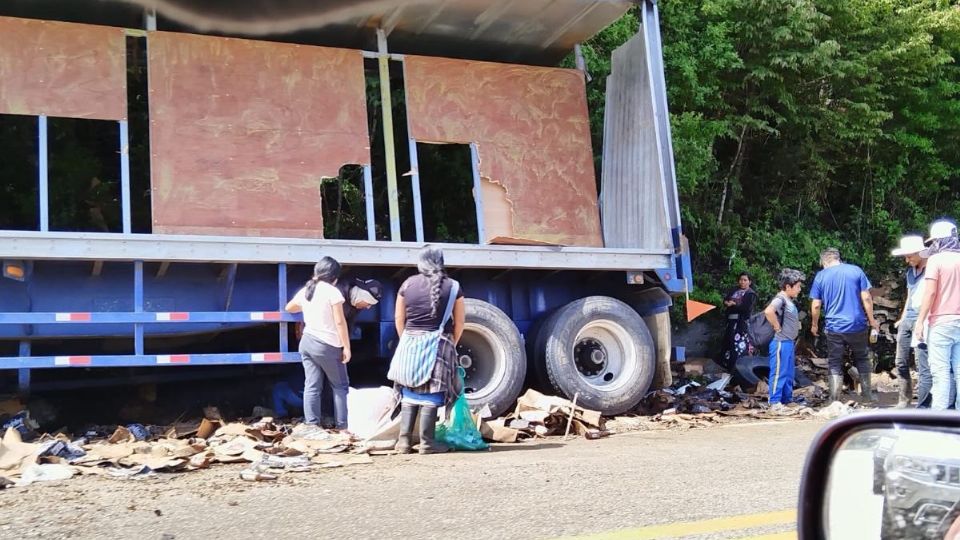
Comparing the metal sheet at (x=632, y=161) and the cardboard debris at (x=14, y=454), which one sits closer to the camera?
the cardboard debris at (x=14, y=454)

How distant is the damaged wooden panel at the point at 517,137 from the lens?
825cm

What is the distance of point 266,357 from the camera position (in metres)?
6.74

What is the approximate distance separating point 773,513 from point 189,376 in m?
4.96

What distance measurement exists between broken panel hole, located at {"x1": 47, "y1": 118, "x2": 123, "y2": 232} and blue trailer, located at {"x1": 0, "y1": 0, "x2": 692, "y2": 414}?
17 cm

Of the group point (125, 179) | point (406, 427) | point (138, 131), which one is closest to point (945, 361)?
point (406, 427)

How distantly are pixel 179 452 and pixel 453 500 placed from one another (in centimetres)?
206

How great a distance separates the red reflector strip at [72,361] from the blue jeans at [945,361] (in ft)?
19.7

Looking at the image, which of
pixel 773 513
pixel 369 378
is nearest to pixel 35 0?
pixel 369 378

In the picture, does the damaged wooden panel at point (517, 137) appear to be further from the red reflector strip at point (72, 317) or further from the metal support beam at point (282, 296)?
the red reflector strip at point (72, 317)

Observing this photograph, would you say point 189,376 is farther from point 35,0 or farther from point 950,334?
point 950,334

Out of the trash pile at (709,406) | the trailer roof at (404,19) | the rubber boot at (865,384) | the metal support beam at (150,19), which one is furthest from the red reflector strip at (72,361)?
the rubber boot at (865,384)

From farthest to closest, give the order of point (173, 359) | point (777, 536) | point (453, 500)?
point (173, 359)
point (453, 500)
point (777, 536)

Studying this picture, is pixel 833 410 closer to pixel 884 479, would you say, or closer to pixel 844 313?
pixel 844 313

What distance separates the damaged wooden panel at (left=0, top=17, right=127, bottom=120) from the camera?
6.88 metres
